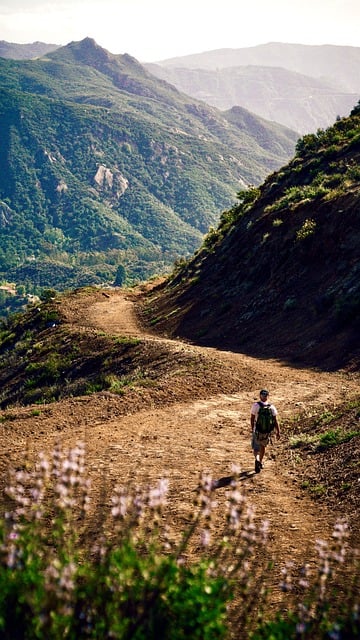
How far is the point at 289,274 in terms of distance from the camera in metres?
27.9

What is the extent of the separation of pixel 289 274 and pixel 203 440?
16440 mm

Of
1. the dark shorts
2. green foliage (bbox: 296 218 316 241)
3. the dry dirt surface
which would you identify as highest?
green foliage (bbox: 296 218 316 241)

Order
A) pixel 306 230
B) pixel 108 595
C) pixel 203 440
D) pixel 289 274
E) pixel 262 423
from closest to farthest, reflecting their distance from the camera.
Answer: pixel 108 595 < pixel 262 423 < pixel 203 440 < pixel 289 274 < pixel 306 230

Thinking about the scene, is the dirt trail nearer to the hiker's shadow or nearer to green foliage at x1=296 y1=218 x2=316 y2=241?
the hiker's shadow

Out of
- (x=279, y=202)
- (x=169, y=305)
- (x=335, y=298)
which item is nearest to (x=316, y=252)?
(x=335, y=298)

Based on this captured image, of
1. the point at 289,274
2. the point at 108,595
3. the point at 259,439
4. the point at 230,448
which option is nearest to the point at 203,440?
the point at 230,448

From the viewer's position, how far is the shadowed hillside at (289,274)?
2233cm

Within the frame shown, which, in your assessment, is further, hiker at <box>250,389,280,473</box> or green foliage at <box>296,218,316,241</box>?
green foliage at <box>296,218,316,241</box>

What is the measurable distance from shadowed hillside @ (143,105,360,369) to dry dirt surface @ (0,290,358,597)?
8.27ft

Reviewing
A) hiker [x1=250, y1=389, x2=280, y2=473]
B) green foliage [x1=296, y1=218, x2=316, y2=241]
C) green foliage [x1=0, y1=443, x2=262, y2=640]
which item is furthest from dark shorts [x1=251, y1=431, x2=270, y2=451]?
green foliage [x1=296, y1=218, x2=316, y2=241]

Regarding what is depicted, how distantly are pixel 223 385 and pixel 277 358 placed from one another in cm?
425

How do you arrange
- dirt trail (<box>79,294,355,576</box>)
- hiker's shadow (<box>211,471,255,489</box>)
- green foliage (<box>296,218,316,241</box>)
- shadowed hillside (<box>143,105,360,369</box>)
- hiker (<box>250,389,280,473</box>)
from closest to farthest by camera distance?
1. dirt trail (<box>79,294,355,576</box>)
2. hiker's shadow (<box>211,471,255,489</box>)
3. hiker (<box>250,389,280,473</box>)
4. shadowed hillside (<box>143,105,360,369</box>)
5. green foliage (<box>296,218,316,241</box>)

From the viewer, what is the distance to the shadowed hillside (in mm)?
22328

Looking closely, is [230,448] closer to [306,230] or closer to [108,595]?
[108,595]
